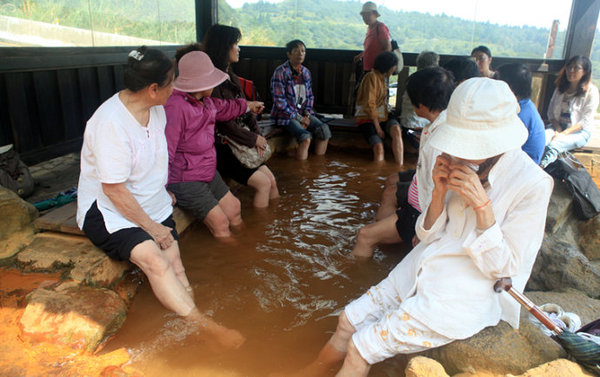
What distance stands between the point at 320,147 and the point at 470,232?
4.96m

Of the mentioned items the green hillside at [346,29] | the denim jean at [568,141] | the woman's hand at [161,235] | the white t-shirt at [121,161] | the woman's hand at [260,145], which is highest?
the green hillside at [346,29]

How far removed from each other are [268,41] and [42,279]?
260 inches

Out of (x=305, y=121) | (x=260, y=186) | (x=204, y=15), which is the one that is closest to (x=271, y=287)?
(x=260, y=186)

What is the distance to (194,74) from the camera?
360 centimetres

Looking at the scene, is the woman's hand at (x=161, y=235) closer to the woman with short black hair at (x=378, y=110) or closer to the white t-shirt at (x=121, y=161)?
the white t-shirt at (x=121, y=161)

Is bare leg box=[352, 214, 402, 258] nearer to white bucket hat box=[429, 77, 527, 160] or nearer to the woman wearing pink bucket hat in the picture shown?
the woman wearing pink bucket hat

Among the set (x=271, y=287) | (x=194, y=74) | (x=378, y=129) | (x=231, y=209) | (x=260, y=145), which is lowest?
(x=271, y=287)

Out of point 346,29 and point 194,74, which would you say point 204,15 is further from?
point 194,74

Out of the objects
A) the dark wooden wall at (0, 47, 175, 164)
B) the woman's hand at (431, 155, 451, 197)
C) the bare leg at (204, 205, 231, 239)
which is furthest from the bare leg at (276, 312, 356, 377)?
the dark wooden wall at (0, 47, 175, 164)

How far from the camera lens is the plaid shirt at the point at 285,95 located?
618cm

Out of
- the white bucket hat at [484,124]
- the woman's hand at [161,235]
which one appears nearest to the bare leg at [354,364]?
the white bucket hat at [484,124]

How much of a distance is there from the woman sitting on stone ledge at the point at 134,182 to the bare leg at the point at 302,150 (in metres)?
3.61

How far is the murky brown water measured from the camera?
255cm

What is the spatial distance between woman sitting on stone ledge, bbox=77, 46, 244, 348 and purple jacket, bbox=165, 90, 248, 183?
1.68 ft
